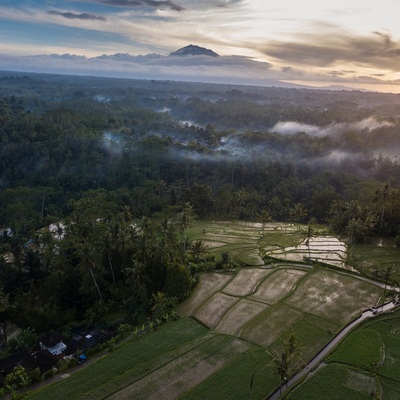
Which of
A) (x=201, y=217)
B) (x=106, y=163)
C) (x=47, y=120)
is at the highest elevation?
(x=47, y=120)

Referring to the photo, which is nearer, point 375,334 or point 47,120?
point 375,334

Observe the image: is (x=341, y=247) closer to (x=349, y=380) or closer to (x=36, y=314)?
(x=349, y=380)

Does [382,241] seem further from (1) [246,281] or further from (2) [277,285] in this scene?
(1) [246,281]

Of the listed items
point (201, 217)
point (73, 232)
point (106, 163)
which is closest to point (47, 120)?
point (106, 163)

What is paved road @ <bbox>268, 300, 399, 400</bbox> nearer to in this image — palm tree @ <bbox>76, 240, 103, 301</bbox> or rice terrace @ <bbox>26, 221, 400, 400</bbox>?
rice terrace @ <bbox>26, 221, 400, 400</bbox>

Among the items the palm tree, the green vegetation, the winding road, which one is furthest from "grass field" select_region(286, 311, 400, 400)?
the palm tree

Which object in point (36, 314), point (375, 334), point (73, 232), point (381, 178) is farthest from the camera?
point (381, 178)

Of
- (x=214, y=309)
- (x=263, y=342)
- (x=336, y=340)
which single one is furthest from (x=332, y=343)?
(x=214, y=309)

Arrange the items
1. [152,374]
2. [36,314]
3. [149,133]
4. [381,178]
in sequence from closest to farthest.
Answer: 1. [152,374]
2. [36,314]
3. [381,178]
4. [149,133]
